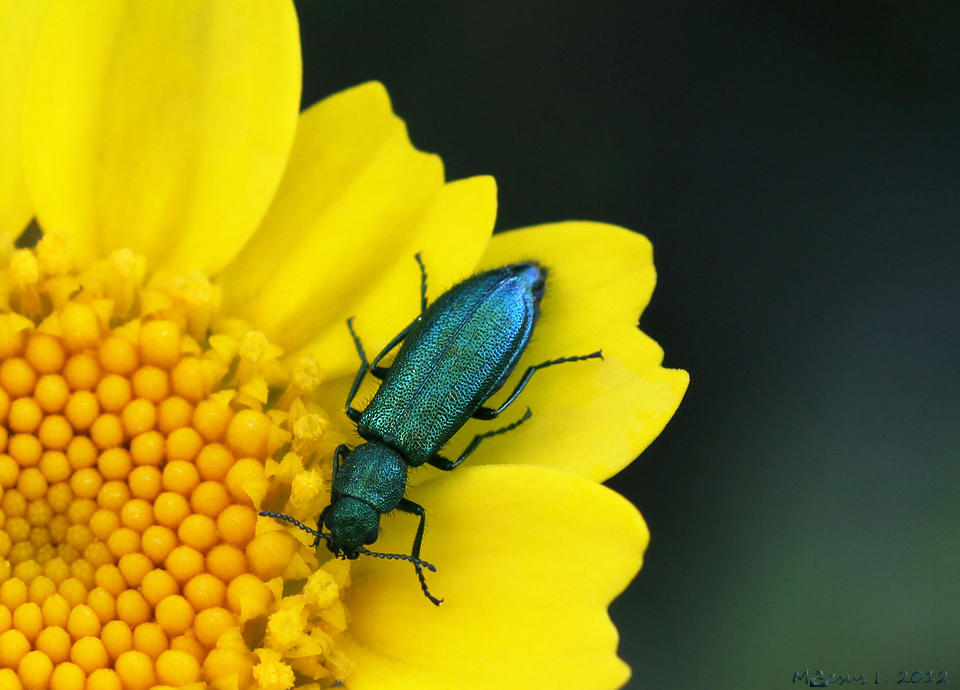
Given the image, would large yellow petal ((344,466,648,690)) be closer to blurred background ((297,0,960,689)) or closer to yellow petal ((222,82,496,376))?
yellow petal ((222,82,496,376))

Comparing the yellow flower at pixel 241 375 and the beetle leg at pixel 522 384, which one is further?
the beetle leg at pixel 522 384

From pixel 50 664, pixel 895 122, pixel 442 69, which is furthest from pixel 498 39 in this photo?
pixel 50 664

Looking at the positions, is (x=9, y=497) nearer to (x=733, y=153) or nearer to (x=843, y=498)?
(x=843, y=498)

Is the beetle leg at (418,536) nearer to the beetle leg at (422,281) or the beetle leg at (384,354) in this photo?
the beetle leg at (384,354)

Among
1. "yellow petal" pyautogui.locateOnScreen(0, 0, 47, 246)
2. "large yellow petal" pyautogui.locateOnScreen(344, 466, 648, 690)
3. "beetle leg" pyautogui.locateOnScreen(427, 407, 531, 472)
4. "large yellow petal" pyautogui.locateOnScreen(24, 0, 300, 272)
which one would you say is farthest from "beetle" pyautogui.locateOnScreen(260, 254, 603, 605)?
"yellow petal" pyautogui.locateOnScreen(0, 0, 47, 246)

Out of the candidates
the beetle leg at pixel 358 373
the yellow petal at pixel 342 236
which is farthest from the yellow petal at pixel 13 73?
the beetle leg at pixel 358 373

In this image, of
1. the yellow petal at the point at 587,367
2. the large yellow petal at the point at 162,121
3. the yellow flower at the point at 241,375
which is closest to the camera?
the yellow flower at the point at 241,375

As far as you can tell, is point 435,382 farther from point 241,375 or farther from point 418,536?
point 241,375
